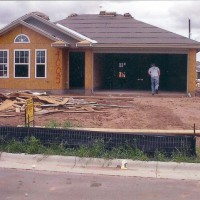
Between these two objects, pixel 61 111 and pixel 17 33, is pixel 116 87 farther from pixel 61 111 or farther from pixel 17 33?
pixel 61 111

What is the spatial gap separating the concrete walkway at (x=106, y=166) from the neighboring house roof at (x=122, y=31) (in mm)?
16430

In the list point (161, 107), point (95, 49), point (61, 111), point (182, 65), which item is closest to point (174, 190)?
point (61, 111)

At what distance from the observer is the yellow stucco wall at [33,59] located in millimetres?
24609

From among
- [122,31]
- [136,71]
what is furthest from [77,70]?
[136,71]

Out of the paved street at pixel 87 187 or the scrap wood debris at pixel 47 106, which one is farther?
the scrap wood debris at pixel 47 106

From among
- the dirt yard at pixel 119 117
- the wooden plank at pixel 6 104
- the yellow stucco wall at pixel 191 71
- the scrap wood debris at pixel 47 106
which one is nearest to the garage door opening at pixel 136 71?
the yellow stucco wall at pixel 191 71

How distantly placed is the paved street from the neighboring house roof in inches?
684

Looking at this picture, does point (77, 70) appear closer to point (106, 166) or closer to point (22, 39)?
point (22, 39)

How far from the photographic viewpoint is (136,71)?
31.7 m

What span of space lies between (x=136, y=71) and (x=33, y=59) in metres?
9.44

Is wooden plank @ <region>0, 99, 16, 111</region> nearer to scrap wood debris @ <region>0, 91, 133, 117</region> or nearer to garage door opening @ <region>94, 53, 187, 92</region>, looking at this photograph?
scrap wood debris @ <region>0, 91, 133, 117</region>

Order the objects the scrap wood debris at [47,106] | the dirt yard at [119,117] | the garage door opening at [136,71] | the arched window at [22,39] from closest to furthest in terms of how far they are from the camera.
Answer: the dirt yard at [119,117] < the scrap wood debris at [47,106] < the arched window at [22,39] < the garage door opening at [136,71]

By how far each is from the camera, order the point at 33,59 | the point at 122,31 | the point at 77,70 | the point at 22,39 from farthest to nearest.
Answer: the point at 77,70 < the point at 122,31 < the point at 22,39 < the point at 33,59

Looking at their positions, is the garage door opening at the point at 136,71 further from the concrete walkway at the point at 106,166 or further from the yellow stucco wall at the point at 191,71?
the concrete walkway at the point at 106,166
